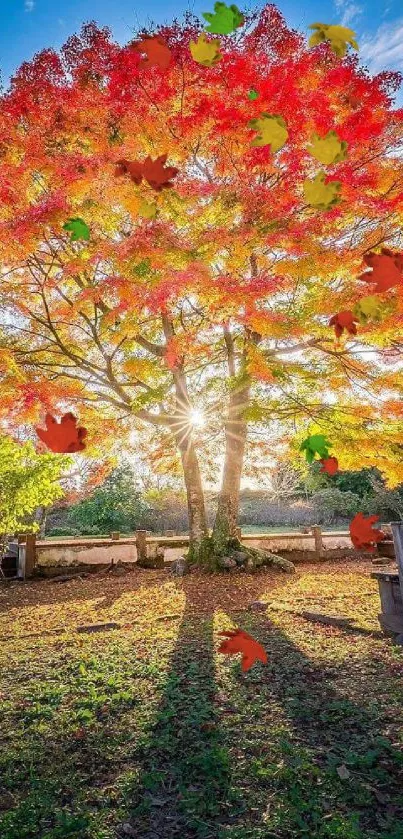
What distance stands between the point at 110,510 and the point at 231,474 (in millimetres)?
10794

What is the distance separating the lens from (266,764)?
2.54 meters

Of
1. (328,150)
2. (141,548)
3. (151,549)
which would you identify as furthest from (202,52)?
(151,549)

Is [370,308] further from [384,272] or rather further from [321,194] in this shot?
[321,194]

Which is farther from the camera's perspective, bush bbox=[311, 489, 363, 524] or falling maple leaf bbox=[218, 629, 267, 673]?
bush bbox=[311, 489, 363, 524]

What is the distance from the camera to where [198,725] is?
3016mm

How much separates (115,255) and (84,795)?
601 cm

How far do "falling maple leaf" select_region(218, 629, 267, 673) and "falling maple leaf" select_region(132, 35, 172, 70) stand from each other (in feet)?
24.0

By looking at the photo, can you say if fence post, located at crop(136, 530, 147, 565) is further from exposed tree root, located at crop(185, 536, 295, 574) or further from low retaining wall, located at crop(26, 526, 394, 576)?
exposed tree root, located at crop(185, 536, 295, 574)

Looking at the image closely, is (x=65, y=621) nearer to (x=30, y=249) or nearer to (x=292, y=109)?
(x=30, y=249)

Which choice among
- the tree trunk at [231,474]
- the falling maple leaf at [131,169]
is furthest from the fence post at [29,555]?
the falling maple leaf at [131,169]

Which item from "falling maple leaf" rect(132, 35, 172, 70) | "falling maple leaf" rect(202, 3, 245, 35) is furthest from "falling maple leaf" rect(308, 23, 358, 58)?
"falling maple leaf" rect(132, 35, 172, 70)

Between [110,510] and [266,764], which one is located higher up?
[110,510]

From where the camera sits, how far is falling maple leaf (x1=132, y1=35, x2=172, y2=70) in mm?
6285

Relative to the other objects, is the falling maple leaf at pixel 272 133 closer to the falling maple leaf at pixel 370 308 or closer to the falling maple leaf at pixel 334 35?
the falling maple leaf at pixel 334 35
